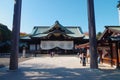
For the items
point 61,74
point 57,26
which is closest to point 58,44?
point 57,26

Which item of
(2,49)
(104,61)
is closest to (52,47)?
(2,49)

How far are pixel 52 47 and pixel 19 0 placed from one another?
30.0m

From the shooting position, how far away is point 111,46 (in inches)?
683

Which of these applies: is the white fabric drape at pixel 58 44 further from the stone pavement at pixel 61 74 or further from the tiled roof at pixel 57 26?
the stone pavement at pixel 61 74

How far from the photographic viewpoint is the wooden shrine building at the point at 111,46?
49.9 feet

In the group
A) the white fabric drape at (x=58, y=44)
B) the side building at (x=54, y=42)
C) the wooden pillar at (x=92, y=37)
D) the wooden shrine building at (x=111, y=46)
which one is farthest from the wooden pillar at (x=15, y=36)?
the white fabric drape at (x=58, y=44)

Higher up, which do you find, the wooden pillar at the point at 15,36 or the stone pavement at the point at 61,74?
the wooden pillar at the point at 15,36

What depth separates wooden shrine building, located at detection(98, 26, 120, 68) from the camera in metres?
15.2

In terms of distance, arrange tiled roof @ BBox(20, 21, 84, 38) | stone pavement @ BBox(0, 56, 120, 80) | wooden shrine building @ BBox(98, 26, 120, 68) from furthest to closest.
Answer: tiled roof @ BBox(20, 21, 84, 38)
wooden shrine building @ BBox(98, 26, 120, 68)
stone pavement @ BBox(0, 56, 120, 80)

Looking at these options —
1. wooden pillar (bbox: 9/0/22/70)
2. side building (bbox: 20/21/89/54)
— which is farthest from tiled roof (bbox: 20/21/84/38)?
wooden pillar (bbox: 9/0/22/70)

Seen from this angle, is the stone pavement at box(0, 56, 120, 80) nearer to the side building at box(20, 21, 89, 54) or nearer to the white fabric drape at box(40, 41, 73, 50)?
the side building at box(20, 21, 89, 54)

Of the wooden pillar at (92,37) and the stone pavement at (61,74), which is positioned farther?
the wooden pillar at (92,37)

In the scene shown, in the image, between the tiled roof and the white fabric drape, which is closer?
the white fabric drape

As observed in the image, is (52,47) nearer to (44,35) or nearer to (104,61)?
(44,35)
